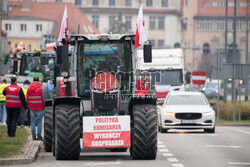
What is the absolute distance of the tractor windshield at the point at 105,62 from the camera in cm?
1759

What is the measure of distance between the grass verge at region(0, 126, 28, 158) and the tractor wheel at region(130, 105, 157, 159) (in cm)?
246

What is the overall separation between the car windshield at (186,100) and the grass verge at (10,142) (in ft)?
19.5

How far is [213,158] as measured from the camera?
17.8 m

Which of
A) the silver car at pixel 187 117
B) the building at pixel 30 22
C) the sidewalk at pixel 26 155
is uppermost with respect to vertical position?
the building at pixel 30 22

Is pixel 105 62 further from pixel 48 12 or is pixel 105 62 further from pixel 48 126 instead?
pixel 48 12

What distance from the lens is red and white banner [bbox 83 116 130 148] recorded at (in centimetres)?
1670

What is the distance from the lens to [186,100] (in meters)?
29.5

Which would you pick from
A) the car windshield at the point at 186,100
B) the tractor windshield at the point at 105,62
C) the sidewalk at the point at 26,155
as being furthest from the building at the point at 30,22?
the tractor windshield at the point at 105,62

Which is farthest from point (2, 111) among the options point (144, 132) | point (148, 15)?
point (148, 15)

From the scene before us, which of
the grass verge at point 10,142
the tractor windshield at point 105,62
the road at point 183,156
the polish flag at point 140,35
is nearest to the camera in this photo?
the road at point 183,156

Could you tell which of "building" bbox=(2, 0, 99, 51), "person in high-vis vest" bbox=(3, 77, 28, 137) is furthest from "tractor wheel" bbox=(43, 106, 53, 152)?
"building" bbox=(2, 0, 99, 51)

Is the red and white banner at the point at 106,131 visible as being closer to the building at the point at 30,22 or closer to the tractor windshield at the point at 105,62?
the tractor windshield at the point at 105,62

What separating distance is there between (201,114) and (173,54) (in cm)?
1362

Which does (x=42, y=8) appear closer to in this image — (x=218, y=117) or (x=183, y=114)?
(x=218, y=117)
